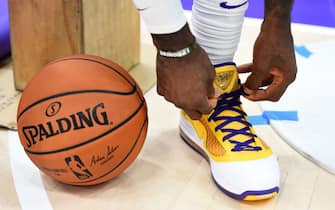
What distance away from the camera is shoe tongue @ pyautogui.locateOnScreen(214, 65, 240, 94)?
3.97 ft

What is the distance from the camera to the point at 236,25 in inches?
47.2

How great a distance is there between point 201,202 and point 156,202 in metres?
0.09

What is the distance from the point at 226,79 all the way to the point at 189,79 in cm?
20

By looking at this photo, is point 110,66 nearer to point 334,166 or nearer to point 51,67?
point 51,67

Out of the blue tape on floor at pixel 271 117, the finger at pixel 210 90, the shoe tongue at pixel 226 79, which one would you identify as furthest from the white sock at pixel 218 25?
the blue tape on floor at pixel 271 117

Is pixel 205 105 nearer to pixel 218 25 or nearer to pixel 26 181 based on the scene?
pixel 218 25

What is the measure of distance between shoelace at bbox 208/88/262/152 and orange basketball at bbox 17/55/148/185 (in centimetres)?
19

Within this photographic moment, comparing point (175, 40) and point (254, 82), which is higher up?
point (175, 40)

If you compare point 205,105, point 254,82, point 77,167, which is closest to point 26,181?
point 77,167

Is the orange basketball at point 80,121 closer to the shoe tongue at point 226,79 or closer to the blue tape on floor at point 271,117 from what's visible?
the shoe tongue at point 226,79

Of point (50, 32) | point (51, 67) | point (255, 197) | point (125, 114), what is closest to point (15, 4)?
point (50, 32)

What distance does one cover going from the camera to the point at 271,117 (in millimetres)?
1425

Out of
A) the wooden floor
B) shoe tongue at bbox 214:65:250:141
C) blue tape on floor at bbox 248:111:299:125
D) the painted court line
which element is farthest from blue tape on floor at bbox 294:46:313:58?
the painted court line

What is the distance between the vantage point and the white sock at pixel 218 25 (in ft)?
3.82
